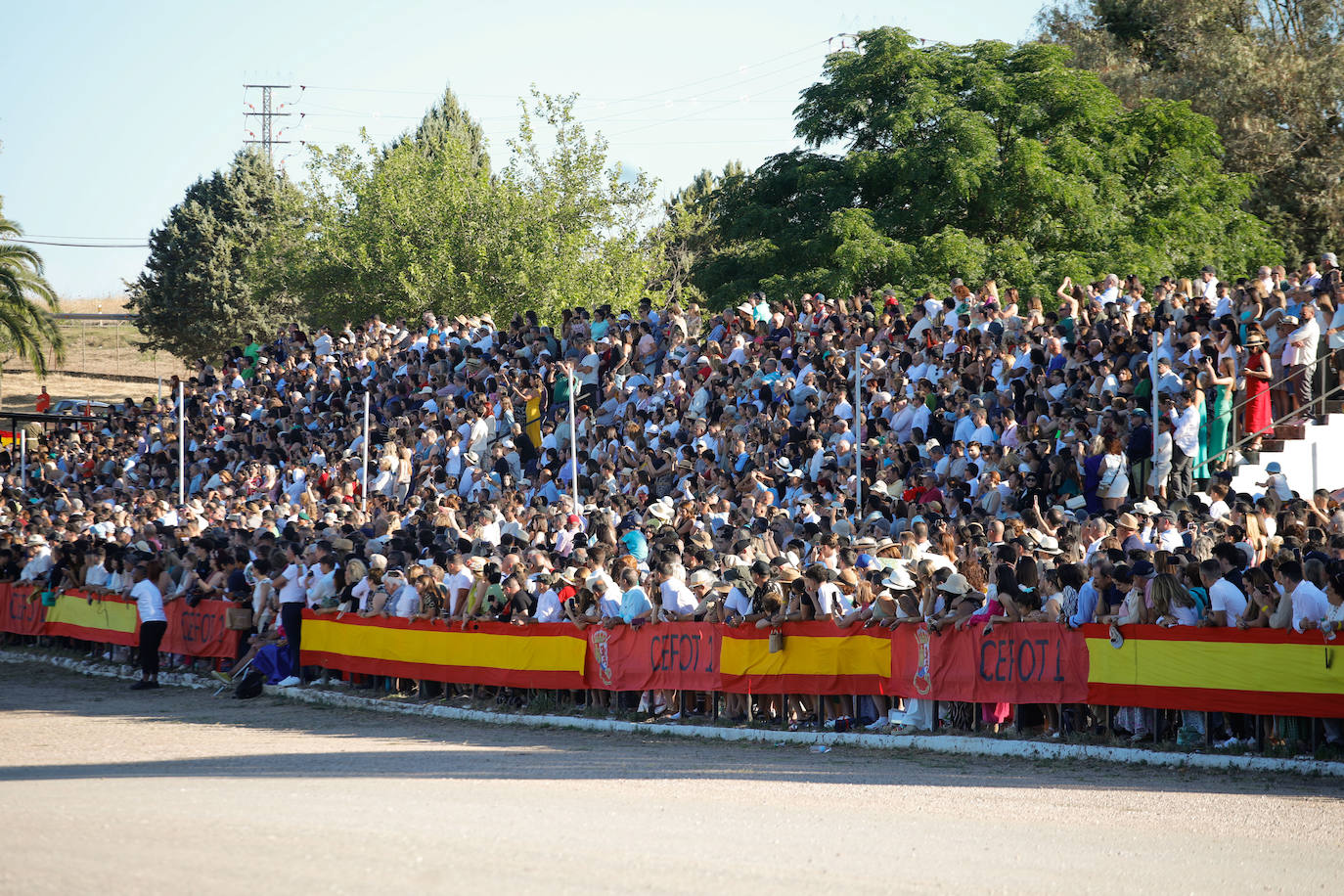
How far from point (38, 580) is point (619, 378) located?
1133 cm

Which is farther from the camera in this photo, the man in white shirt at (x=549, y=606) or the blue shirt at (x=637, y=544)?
the blue shirt at (x=637, y=544)

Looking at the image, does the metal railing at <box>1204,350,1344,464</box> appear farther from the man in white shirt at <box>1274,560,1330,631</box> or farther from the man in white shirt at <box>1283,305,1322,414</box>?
the man in white shirt at <box>1274,560,1330,631</box>

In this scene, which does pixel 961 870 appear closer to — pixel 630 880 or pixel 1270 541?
pixel 630 880

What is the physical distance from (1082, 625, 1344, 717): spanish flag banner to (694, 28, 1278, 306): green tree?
76.2 ft

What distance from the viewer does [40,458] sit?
41094 mm

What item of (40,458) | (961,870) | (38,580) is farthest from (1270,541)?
(40,458)

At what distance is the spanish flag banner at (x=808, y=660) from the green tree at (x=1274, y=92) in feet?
92.6

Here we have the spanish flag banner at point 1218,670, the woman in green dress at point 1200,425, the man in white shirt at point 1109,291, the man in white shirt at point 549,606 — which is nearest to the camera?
the spanish flag banner at point 1218,670

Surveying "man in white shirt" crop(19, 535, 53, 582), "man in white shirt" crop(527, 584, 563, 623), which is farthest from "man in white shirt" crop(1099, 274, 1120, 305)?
"man in white shirt" crop(19, 535, 53, 582)

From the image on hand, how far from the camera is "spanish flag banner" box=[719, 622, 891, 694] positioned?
557 inches

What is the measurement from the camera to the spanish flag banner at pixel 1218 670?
11445 mm

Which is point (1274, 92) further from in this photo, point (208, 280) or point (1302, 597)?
point (208, 280)

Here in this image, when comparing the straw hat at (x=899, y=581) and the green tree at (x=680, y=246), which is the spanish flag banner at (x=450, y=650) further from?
the green tree at (x=680, y=246)

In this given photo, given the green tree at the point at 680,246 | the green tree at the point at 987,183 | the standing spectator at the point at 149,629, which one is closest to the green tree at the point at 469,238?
the green tree at the point at 680,246
